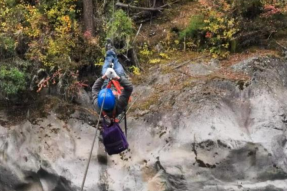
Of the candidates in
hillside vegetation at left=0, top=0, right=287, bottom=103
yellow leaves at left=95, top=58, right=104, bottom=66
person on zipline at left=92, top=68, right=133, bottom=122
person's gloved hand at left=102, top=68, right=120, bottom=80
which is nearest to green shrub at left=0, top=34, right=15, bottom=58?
hillside vegetation at left=0, top=0, right=287, bottom=103

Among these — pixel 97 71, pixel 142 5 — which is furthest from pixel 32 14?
pixel 142 5

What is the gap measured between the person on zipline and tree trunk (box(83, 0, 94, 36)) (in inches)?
173

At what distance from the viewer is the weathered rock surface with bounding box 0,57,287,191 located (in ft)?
27.2

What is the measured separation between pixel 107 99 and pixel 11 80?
364cm

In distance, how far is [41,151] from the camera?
891 cm

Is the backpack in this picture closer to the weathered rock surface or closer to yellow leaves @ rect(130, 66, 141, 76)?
the weathered rock surface

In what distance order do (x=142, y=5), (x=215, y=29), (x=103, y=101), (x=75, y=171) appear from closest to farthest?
(x=103, y=101) → (x=75, y=171) → (x=215, y=29) → (x=142, y=5)

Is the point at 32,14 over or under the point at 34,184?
over

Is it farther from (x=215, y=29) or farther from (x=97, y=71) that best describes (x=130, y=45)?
(x=215, y=29)

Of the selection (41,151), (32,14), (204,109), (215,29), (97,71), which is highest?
(32,14)

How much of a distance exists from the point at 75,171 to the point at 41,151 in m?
0.92

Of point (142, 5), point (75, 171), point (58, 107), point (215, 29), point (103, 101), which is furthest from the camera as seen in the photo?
point (142, 5)

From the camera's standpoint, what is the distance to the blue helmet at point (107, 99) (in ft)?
21.3

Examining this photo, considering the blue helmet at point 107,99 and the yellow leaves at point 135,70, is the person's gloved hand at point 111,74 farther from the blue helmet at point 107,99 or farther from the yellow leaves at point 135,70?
the yellow leaves at point 135,70
